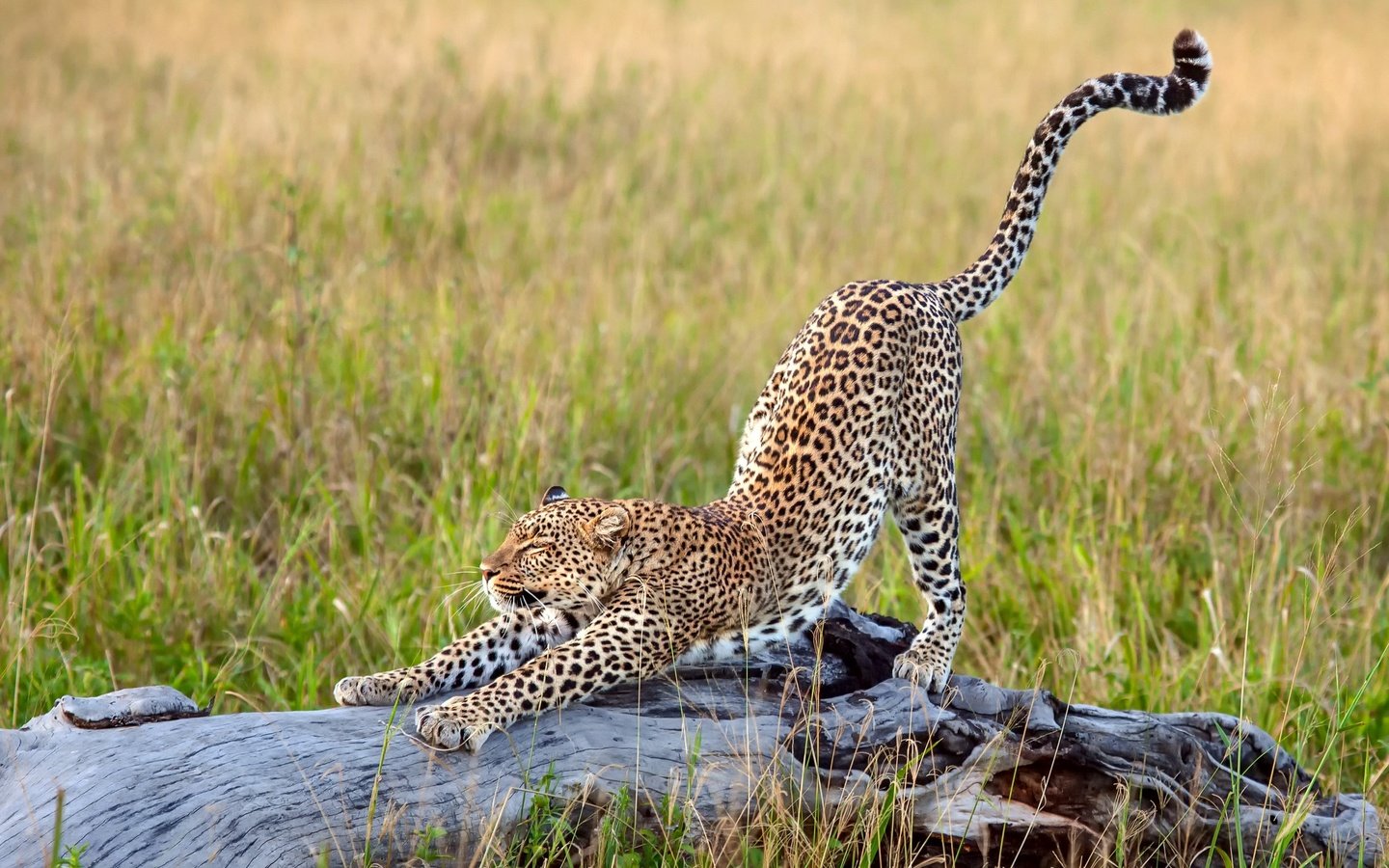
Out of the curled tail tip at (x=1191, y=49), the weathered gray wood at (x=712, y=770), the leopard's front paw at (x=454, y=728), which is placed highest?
the curled tail tip at (x=1191, y=49)

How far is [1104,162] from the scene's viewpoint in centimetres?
1245

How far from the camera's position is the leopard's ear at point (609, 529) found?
4297 mm

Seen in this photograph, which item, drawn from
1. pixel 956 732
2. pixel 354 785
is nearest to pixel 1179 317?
Answer: pixel 956 732

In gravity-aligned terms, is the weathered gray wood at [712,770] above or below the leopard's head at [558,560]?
below

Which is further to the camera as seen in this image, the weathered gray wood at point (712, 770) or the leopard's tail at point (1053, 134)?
the leopard's tail at point (1053, 134)

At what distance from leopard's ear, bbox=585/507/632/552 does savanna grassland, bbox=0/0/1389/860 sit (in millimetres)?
424

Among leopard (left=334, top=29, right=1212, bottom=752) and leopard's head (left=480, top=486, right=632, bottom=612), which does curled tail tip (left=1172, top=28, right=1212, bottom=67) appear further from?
leopard's head (left=480, top=486, right=632, bottom=612)

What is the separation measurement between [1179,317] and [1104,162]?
14.4ft

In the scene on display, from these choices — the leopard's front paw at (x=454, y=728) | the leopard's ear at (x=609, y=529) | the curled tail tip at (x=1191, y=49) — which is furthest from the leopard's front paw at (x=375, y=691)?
the curled tail tip at (x=1191, y=49)

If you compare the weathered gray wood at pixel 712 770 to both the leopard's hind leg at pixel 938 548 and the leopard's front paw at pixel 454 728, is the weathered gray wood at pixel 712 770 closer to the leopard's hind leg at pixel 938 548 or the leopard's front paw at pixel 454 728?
the leopard's front paw at pixel 454 728

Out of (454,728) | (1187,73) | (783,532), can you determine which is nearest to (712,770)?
(454,728)

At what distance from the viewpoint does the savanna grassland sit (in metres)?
5.69

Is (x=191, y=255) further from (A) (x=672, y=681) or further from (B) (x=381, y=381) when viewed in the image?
(A) (x=672, y=681)

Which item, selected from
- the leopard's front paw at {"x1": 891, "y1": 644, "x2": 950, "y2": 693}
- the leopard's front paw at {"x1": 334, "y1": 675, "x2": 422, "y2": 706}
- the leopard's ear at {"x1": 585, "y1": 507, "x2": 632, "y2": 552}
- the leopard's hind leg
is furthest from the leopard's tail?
the leopard's front paw at {"x1": 334, "y1": 675, "x2": 422, "y2": 706}
